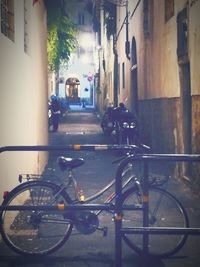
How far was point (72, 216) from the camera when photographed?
5445 millimetres

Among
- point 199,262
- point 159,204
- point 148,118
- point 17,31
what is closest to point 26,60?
point 17,31

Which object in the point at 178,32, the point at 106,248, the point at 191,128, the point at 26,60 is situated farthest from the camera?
the point at 178,32

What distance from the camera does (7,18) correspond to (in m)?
6.88

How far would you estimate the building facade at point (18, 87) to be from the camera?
6.25 m

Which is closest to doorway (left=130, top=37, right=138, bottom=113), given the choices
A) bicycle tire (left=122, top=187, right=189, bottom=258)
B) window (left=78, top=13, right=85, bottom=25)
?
bicycle tire (left=122, top=187, right=189, bottom=258)

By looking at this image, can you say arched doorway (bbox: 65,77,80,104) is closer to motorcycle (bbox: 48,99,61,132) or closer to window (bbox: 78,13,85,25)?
window (bbox: 78,13,85,25)

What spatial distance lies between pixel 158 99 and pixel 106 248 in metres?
7.41

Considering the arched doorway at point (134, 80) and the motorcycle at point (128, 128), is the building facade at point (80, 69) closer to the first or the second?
the arched doorway at point (134, 80)

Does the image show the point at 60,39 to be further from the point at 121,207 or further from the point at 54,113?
the point at 121,207

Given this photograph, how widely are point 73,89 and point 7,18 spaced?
207 ft

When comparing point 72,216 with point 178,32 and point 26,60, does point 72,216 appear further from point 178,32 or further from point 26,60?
point 178,32

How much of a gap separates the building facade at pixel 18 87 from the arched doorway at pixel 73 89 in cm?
5849

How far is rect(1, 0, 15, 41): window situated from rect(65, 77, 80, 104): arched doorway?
6104 cm

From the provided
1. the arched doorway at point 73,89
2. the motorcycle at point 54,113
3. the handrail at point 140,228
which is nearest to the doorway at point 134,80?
the motorcycle at point 54,113
